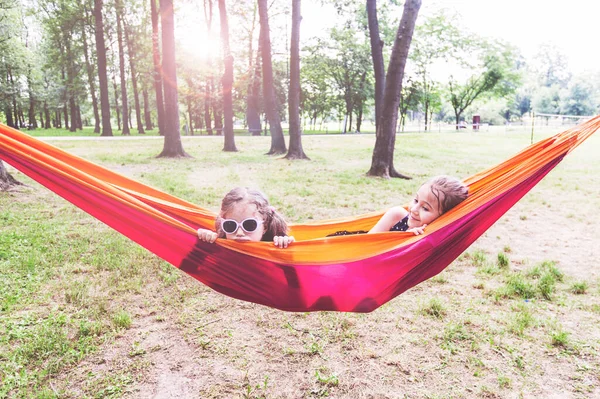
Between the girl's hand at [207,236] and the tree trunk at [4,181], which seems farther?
the tree trunk at [4,181]

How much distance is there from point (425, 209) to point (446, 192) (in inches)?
5.7

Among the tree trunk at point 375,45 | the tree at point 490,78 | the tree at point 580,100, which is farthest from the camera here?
the tree at point 580,100

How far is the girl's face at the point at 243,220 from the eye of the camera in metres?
1.90

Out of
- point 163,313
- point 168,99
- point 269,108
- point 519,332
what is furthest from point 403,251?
point 269,108

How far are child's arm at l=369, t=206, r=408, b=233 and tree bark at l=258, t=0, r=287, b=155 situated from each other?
997 cm

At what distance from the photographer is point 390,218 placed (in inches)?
96.7

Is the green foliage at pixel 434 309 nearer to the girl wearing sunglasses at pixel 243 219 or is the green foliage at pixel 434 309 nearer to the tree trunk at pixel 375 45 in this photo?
the girl wearing sunglasses at pixel 243 219

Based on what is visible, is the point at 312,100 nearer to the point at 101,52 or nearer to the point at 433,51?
the point at 433,51

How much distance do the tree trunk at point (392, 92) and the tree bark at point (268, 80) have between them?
4910 millimetres

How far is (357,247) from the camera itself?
6.33ft

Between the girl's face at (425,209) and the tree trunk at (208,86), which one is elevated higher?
the tree trunk at (208,86)

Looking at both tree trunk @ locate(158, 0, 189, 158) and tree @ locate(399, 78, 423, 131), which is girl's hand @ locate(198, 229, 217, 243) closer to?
tree trunk @ locate(158, 0, 189, 158)

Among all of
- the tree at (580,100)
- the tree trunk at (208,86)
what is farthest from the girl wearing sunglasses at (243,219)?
the tree at (580,100)

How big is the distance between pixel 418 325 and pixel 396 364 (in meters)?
0.46
